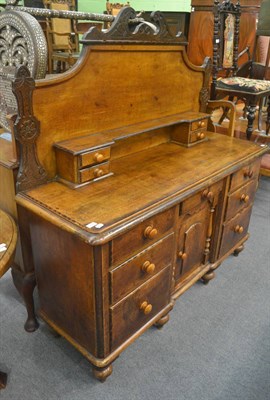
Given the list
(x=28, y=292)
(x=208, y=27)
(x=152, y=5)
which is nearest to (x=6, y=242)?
(x=28, y=292)

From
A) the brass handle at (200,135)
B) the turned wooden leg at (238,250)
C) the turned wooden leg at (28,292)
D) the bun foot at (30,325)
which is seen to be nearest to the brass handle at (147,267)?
the turned wooden leg at (28,292)

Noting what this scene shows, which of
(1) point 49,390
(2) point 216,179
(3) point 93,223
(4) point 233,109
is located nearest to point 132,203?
(3) point 93,223

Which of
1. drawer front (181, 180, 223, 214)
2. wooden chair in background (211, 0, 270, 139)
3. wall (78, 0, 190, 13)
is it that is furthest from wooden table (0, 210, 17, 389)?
wall (78, 0, 190, 13)

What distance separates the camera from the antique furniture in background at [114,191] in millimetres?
1292

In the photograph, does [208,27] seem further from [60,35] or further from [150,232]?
[150,232]

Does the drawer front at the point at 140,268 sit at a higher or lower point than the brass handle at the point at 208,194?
lower

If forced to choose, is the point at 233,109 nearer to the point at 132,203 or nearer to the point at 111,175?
the point at 111,175

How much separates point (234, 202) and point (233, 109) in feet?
2.36

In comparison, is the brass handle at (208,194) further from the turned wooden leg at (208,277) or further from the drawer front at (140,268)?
the turned wooden leg at (208,277)

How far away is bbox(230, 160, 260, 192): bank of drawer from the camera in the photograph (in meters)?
1.91

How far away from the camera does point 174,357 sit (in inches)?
64.2

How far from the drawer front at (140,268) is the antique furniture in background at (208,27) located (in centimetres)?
437

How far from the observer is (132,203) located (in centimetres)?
136

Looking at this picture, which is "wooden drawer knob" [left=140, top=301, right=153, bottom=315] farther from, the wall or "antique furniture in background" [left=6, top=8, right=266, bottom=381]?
the wall
